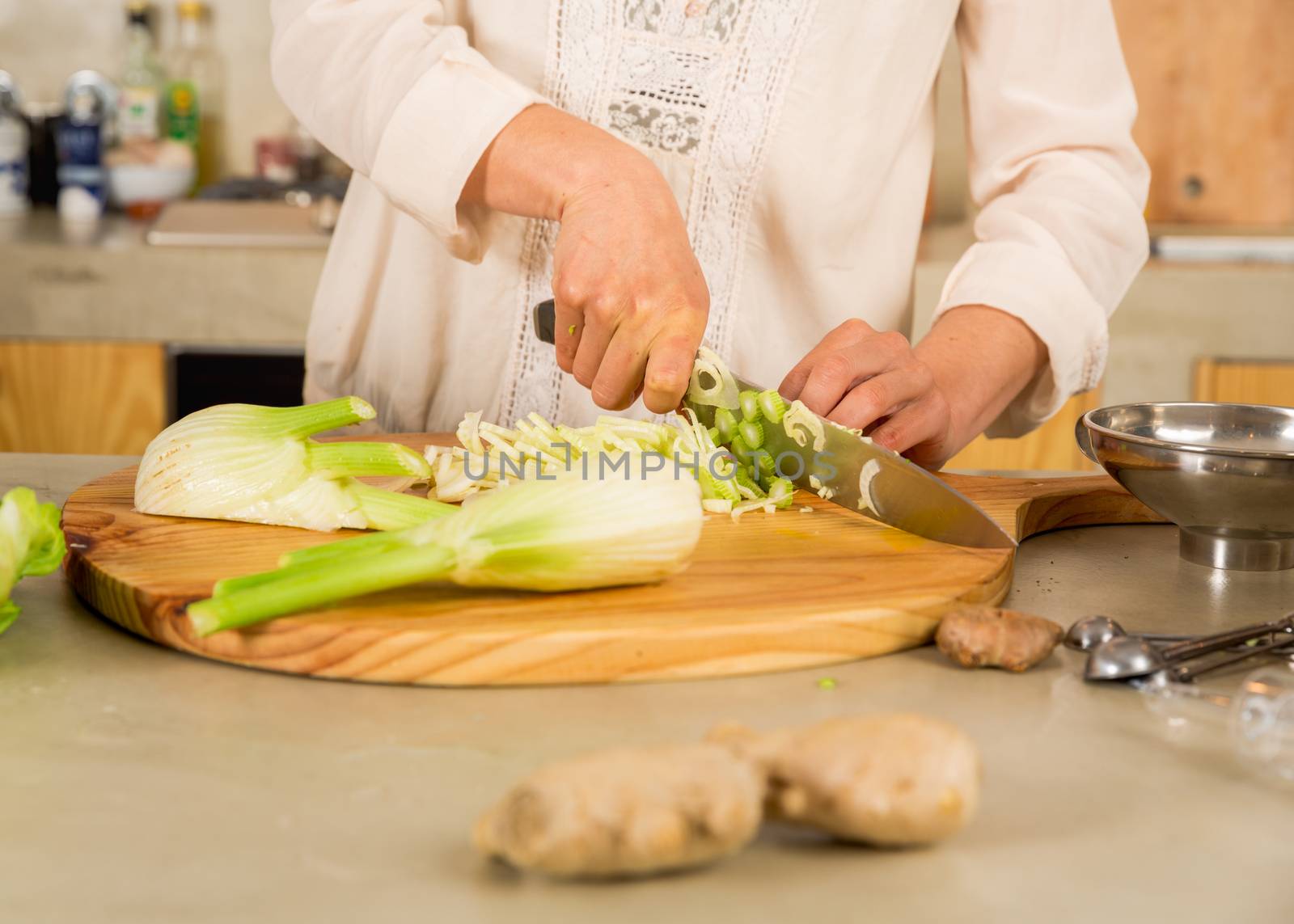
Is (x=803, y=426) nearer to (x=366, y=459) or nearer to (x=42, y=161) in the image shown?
(x=366, y=459)

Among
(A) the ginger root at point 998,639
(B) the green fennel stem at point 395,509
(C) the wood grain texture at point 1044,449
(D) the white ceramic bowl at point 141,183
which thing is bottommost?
(C) the wood grain texture at point 1044,449

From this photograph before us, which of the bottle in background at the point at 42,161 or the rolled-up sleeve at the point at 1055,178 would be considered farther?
the bottle in background at the point at 42,161

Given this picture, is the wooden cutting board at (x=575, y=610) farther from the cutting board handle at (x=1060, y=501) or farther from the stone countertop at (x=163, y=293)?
the stone countertop at (x=163, y=293)

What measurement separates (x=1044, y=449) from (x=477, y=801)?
6.55ft

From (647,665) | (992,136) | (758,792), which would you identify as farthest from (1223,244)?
(758,792)

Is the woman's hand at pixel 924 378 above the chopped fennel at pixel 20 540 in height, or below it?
above

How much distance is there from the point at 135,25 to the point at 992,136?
7.25 feet

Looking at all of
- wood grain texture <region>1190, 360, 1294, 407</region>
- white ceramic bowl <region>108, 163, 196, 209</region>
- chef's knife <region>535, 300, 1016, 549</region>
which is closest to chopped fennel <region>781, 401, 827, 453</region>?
chef's knife <region>535, 300, 1016, 549</region>

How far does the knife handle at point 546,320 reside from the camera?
1264 mm

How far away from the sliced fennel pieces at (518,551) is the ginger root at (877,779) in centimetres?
28

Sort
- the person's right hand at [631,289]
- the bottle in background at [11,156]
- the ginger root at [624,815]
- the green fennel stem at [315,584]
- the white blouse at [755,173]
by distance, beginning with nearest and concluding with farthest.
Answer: the ginger root at [624,815], the green fennel stem at [315,584], the person's right hand at [631,289], the white blouse at [755,173], the bottle in background at [11,156]

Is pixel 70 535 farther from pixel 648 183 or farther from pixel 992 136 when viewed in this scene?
pixel 992 136

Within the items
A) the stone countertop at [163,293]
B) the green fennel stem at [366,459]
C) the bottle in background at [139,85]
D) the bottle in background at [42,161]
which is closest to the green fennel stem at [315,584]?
the green fennel stem at [366,459]

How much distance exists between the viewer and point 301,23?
4.41 ft
